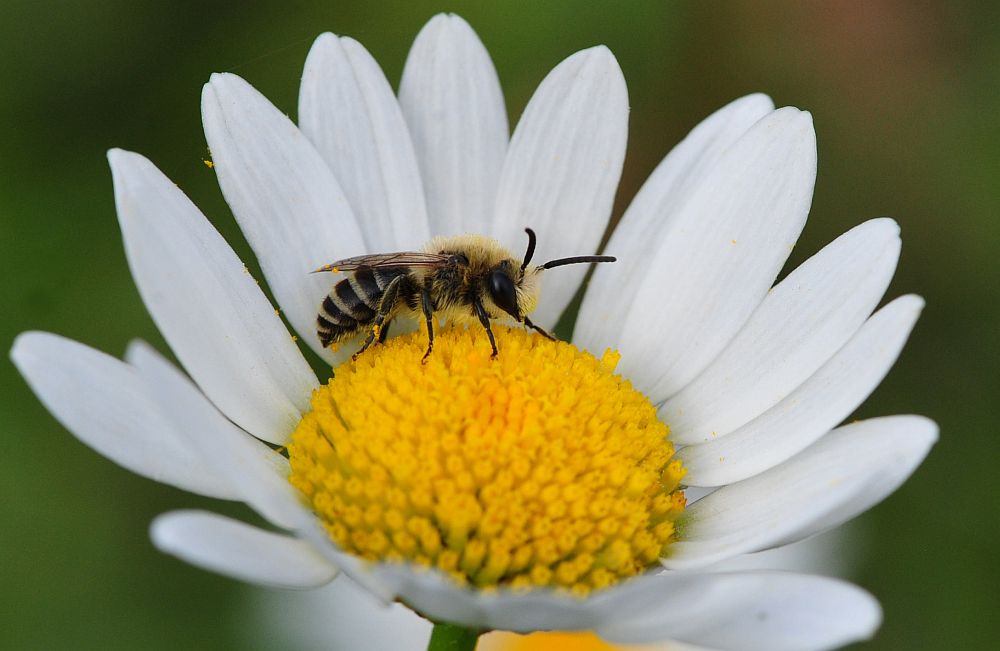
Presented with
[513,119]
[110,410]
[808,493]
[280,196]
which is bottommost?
[110,410]

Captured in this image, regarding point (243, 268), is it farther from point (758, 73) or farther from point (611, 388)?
point (758, 73)

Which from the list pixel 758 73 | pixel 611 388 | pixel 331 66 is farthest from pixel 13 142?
pixel 758 73

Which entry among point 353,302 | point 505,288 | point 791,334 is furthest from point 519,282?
point 791,334

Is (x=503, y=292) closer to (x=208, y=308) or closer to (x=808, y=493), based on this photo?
(x=208, y=308)

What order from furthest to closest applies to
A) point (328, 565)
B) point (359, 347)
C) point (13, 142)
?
point (13, 142) → point (359, 347) → point (328, 565)

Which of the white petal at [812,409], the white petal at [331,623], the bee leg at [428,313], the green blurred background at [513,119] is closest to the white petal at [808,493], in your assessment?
the white petal at [812,409]

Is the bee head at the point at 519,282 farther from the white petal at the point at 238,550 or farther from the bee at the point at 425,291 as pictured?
the white petal at the point at 238,550
